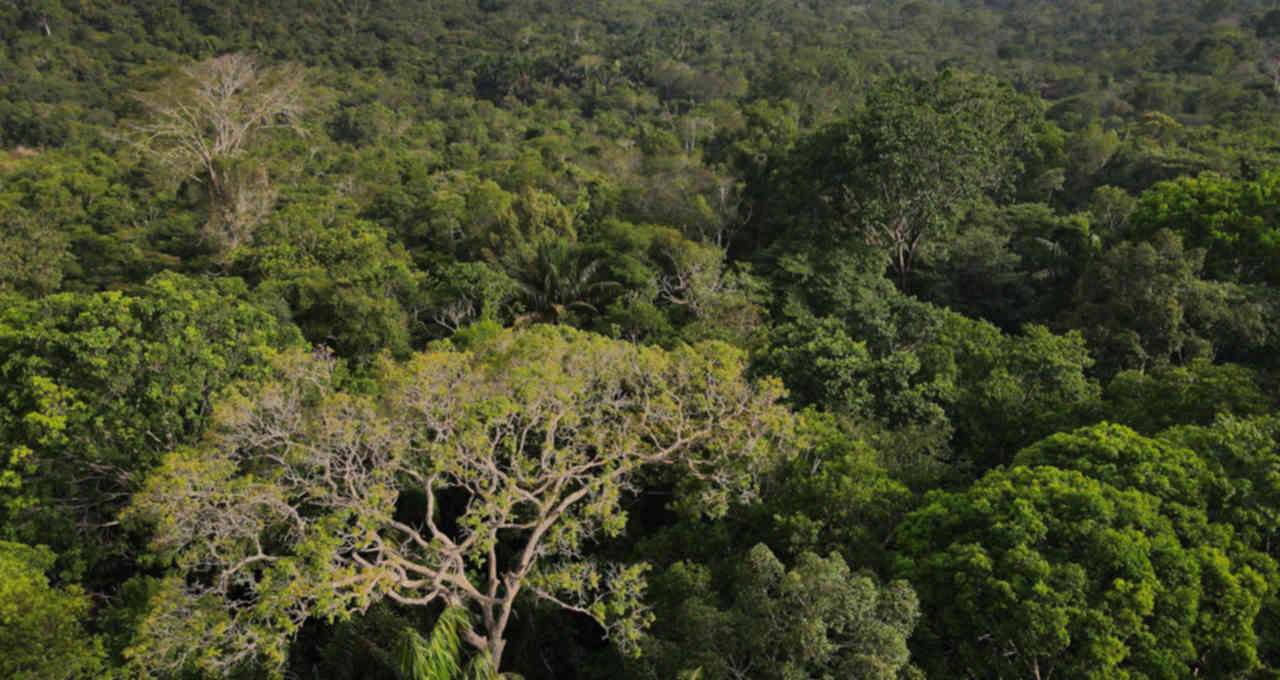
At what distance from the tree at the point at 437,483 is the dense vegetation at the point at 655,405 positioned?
115mm

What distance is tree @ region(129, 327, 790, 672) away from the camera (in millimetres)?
11055

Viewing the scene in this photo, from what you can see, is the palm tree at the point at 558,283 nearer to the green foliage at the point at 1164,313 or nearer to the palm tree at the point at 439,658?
the green foliage at the point at 1164,313

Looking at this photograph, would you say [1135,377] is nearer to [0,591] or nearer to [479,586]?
[479,586]

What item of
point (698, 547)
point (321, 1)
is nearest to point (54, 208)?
point (698, 547)

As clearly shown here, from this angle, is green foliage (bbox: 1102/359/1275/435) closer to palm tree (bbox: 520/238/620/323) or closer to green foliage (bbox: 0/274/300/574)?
palm tree (bbox: 520/238/620/323)

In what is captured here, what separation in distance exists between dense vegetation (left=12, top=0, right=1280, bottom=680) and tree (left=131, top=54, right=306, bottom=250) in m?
0.24

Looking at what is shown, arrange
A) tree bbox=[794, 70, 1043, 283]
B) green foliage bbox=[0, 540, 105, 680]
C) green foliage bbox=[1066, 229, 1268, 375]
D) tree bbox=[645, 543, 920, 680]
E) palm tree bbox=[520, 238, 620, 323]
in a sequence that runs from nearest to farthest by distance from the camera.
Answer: tree bbox=[645, 543, 920, 680], green foliage bbox=[0, 540, 105, 680], green foliage bbox=[1066, 229, 1268, 375], tree bbox=[794, 70, 1043, 283], palm tree bbox=[520, 238, 620, 323]

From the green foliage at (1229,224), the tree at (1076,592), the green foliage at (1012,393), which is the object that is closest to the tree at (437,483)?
the tree at (1076,592)

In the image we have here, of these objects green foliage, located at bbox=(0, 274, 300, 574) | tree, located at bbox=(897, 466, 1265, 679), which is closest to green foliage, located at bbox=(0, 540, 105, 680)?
green foliage, located at bbox=(0, 274, 300, 574)

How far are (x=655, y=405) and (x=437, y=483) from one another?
14.3 ft

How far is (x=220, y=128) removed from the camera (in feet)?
113

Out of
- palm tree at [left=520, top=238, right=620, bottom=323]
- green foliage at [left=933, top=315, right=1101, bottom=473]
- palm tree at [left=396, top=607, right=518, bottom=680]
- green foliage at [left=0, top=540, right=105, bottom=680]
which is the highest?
palm tree at [left=396, top=607, right=518, bottom=680]

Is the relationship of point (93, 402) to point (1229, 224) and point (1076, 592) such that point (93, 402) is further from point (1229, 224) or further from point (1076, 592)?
point (1229, 224)

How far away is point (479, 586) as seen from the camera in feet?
47.2
